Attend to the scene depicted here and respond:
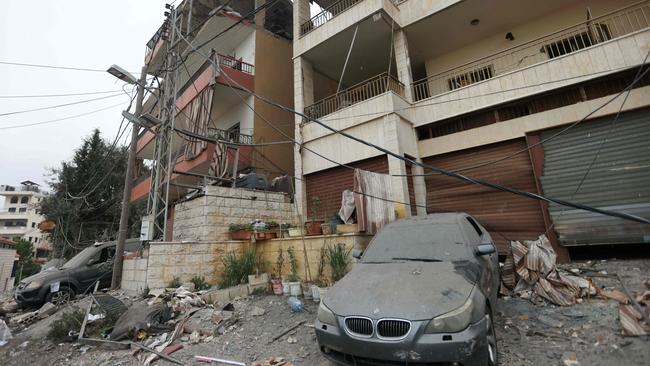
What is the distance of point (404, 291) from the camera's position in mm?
3023

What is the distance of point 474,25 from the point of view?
9.33 metres

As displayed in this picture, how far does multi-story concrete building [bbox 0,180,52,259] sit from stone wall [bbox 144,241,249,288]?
61081 millimetres

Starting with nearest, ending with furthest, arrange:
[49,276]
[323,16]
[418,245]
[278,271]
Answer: [418,245]
[278,271]
[49,276]
[323,16]

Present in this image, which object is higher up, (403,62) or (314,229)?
(403,62)

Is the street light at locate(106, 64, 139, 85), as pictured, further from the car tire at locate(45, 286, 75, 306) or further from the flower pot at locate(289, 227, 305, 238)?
the flower pot at locate(289, 227, 305, 238)

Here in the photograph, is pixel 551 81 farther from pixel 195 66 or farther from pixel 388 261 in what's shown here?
pixel 195 66

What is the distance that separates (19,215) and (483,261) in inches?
3214

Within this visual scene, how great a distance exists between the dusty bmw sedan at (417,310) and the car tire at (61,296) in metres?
8.77

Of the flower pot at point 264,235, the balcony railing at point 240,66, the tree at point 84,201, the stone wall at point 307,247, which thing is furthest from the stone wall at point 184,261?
the tree at point 84,201

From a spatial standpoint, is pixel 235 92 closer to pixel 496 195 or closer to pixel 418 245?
pixel 496 195

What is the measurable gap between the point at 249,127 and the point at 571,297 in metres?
11.3

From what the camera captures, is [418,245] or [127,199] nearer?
[418,245]

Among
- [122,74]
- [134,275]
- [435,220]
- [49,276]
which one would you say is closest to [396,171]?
[435,220]

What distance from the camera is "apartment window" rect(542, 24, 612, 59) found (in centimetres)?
750
